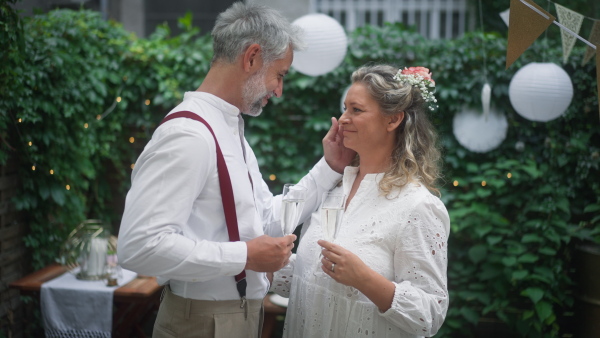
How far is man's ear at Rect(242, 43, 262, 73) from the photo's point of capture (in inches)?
69.7

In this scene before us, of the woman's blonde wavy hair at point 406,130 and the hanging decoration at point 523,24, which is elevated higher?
the hanging decoration at point 523,24

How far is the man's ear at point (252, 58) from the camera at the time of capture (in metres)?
1.77

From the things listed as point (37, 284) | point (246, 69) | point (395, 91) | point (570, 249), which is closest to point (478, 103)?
point (570, 249)

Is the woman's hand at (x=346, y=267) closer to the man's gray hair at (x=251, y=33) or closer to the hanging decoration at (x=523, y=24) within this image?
the man's gray hair at (x=251, y=33)

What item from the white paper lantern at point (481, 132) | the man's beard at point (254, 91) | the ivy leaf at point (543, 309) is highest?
the man's beard at point (254, 91)

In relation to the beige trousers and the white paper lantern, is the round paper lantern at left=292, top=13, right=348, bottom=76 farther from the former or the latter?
the beige trousers

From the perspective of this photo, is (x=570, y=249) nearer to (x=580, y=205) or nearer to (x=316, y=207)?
(x=580, y=205)

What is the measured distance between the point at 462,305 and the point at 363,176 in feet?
8.23

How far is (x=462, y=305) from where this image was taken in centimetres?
422

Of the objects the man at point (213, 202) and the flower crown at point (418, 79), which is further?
the flower crown at point (418, 79)

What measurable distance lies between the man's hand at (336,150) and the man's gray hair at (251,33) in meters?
0.49

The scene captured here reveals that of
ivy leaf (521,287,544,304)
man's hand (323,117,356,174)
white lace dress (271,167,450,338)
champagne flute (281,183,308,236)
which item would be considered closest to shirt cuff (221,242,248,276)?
champagne flute (281,183,308,236)

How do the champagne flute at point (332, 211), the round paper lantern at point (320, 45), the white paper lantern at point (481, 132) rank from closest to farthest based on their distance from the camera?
1. the champagne flute at point (332, 211)
2. the round paper lantern at point (320, 45)
3. the white paper lantern at point (481, 132)

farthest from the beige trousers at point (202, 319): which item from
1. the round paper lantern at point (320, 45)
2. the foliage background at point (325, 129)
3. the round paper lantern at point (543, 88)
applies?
the round paper lantern at point (543, 88)
